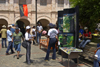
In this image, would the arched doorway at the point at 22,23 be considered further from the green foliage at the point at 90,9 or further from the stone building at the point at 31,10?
the green foliage at the point at 90,9

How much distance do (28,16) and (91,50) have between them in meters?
17.5

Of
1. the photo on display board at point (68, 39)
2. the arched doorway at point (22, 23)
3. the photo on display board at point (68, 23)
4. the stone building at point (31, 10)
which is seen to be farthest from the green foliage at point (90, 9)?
the arched doorway at point (22, 23)

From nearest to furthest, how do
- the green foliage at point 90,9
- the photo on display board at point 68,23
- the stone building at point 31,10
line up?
the photo on display board at point 68,23 → the green foliage at point 90,9 → the stone building at point 31,10

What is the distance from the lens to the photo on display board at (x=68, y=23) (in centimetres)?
615

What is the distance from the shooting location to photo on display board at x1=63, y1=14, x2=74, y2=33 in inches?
242

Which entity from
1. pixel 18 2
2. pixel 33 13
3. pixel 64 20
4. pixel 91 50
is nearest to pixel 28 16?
pixel 33 13

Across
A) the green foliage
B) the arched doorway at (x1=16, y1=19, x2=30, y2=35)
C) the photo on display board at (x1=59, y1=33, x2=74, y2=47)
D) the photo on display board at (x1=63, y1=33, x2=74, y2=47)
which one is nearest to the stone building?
the arched doorway at (x1=16, y1=19, x2=30, y2=35)

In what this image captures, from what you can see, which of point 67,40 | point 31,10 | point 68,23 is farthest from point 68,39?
point 31,10

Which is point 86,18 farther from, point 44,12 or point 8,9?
point 8,9

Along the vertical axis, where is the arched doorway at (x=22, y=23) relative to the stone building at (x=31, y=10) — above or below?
below

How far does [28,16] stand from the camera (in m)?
21.7

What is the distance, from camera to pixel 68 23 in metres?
6.31

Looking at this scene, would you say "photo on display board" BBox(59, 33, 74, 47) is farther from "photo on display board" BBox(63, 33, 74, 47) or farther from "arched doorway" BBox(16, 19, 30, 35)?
"arched doorway" BBox(16, 19, 30, 35)

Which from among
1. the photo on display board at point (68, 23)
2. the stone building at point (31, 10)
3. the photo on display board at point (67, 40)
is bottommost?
the photo on display board at point (67, 40)
